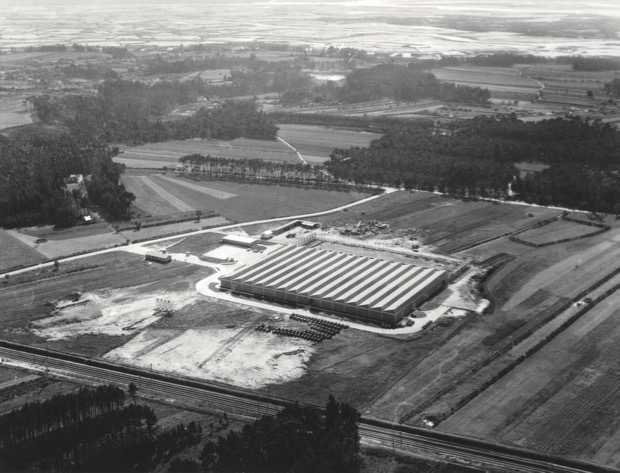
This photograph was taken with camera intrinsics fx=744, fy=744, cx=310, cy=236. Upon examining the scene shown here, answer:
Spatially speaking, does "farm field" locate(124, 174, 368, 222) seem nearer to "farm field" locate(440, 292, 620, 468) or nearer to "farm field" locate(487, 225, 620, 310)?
"farm field" locate(487, 225, 620, 310)

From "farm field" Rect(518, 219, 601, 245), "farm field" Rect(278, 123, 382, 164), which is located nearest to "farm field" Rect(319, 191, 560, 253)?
"farm field" Rect(518, 219, 601, 245)

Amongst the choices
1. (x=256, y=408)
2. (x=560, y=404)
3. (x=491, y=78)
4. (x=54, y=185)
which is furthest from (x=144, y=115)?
(x=560, y=404)

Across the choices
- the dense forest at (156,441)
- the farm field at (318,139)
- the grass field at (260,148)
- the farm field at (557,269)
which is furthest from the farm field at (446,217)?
the dense forest at (156,441)

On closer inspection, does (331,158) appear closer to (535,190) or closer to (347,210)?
(347,210)

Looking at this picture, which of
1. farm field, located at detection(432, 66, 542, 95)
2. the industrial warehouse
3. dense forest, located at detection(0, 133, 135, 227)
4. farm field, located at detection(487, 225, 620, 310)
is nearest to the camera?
the industrial warehouse

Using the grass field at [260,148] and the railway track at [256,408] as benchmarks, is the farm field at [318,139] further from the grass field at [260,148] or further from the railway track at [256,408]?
the railway track at [256,408]

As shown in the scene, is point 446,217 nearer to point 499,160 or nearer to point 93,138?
point 499,160
